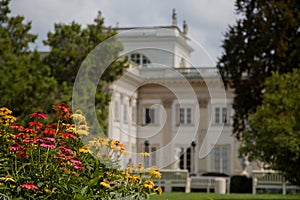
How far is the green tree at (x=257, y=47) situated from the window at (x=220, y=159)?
17.6 meters

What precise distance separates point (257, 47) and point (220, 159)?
19.3m

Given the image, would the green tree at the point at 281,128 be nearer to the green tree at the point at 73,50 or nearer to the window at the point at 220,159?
the green tree at the point at 73,50

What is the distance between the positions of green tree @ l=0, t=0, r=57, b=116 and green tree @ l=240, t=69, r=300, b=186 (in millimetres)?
8113

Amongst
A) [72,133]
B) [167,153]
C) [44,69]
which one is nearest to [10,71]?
[44,69]

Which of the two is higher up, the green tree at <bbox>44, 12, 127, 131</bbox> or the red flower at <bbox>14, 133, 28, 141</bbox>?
the green tree at <bbox>44, 12, 127, 131</bbox>

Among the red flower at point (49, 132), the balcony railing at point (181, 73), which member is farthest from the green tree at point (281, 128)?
the red flower at point (49, 132)

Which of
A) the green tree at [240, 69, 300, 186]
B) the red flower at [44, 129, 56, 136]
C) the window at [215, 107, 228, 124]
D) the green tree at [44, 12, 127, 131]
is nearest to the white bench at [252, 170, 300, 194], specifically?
the green tree at [240, 69, 300, 186]

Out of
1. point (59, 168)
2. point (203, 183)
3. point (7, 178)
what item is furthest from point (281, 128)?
point (203, 183)

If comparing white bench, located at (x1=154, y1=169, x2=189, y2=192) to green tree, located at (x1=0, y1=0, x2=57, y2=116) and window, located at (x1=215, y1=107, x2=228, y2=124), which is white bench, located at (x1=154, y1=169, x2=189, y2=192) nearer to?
green tree, located at (x1=0, y1=0, x2=57, y2=116)

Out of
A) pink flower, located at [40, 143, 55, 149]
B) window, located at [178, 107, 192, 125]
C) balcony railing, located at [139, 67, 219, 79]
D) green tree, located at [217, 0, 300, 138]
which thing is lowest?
pink flower, located at [40, 143, 55, 149]

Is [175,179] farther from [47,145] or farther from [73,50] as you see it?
[47,145]

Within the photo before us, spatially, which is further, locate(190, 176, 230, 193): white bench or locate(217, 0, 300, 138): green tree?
locate(190, 176, 230, 193): white bench

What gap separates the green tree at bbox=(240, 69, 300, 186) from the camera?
49.1ft

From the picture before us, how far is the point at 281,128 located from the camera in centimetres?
1509
